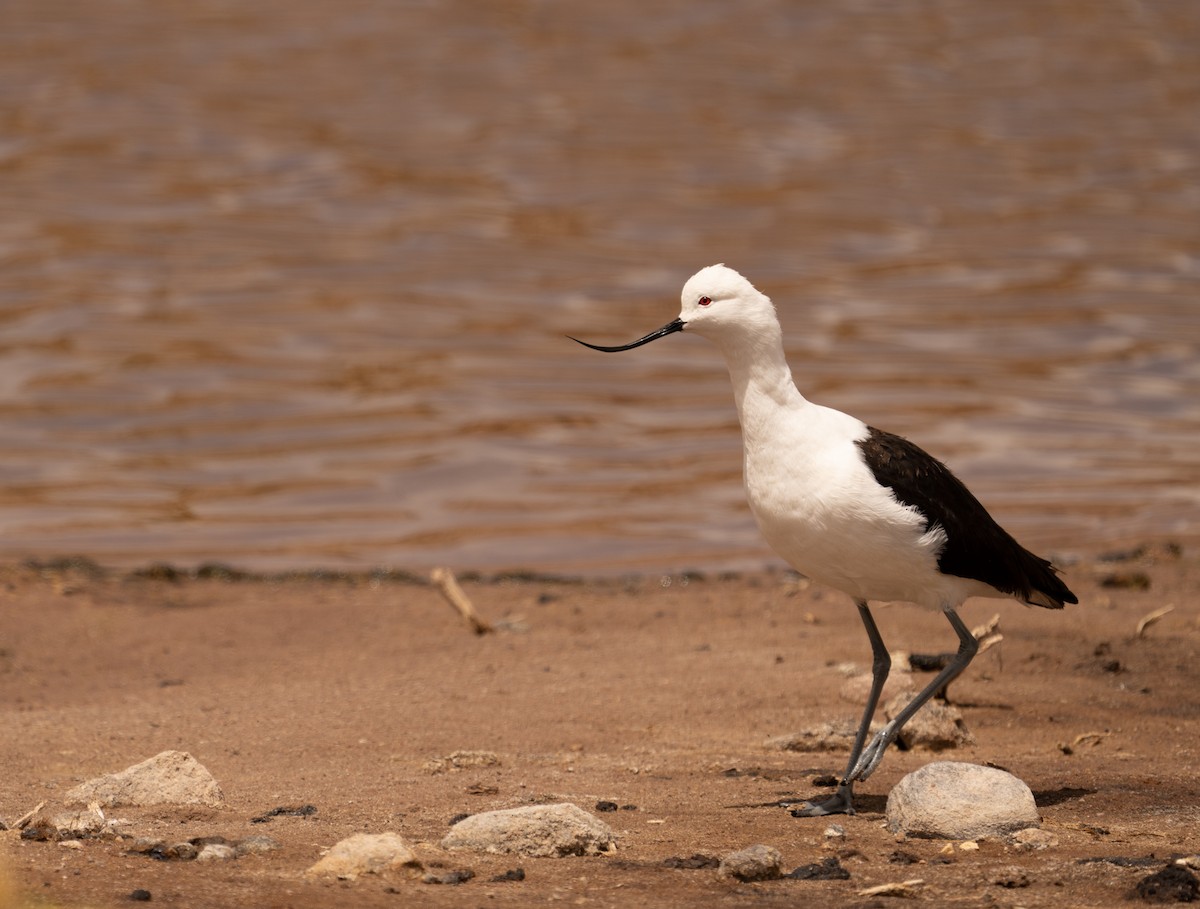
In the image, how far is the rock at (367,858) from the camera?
410 cm

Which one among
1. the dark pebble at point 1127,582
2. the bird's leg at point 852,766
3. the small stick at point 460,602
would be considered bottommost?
the small stick at point 460,602

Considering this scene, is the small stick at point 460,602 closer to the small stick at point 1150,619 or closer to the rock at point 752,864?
the small stick at point 1150,619

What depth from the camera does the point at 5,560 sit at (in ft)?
30.7

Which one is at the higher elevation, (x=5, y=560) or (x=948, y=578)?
(x=948, y=578)

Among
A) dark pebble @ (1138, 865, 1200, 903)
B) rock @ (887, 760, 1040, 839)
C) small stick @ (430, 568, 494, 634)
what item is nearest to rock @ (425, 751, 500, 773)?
rock @ (887, 760, 1040, 839)

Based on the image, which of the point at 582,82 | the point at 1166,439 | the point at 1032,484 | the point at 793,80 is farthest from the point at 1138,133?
the point at 1032,484

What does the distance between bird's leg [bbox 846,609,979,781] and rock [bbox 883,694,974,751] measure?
521mm

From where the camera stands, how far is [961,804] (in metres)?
4.63

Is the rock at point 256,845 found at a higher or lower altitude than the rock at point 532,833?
lower

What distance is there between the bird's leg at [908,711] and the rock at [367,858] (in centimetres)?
156

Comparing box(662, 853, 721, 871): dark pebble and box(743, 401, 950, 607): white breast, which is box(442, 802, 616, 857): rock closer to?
box(662, 853, 721, 871): dark pebble

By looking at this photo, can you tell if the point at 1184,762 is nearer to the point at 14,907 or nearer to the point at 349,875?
the point at 349,875

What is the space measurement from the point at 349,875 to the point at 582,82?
54.8 ft

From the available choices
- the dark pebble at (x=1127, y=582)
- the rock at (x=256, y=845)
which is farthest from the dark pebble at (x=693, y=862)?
the dark pebble at (x=1127, y=582)
